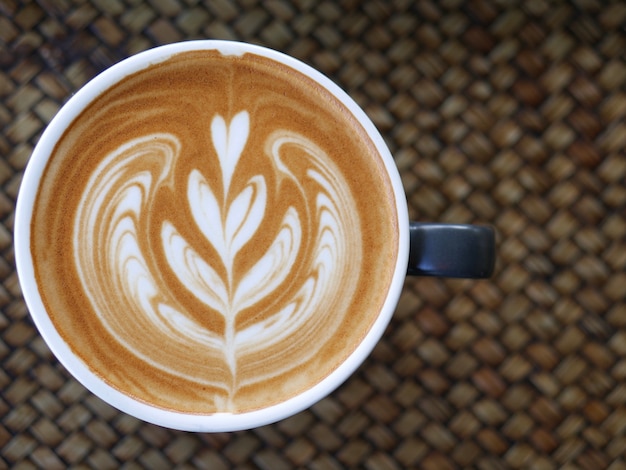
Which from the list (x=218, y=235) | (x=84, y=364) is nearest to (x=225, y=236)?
(x=218, y=235)

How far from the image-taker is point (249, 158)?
2.22ft

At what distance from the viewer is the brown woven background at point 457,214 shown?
2.71ft

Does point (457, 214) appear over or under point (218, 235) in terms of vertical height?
under

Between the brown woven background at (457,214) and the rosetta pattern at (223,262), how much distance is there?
177mm

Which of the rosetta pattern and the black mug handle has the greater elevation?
the rosetta pattern

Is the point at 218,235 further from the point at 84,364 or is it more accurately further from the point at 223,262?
the point at 84,364

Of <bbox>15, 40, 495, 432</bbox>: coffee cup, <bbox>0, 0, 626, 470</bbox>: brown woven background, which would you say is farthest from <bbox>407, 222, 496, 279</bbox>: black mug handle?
<bbox>0, 0, 626, 470</bbox>: brown woven background

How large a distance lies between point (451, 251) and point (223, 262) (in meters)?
0.20

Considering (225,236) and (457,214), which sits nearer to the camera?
(225,236)

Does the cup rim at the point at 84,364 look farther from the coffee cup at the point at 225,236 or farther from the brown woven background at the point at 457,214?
the brown woven background at the point at 457,214

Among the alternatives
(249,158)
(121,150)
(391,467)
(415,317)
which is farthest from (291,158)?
(391,467)

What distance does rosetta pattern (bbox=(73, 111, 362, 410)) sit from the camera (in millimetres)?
667

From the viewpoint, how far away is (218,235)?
2.21 ft

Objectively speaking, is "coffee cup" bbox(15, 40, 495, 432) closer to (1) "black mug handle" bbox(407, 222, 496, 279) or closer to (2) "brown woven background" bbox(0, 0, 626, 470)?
(1) "black mug handle" bbox(407, 222, 496, 279)
